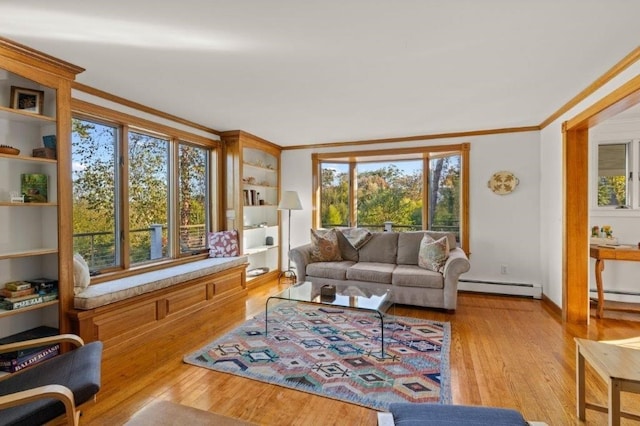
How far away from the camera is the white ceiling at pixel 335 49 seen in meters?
1.78

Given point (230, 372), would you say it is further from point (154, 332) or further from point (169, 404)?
A: point (154, 332)

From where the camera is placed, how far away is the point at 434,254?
156 inches

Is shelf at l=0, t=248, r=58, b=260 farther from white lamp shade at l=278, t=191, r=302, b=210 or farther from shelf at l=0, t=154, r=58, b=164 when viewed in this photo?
white lamp shade at l=278, t=191, r=302, b=210

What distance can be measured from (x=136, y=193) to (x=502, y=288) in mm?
4852

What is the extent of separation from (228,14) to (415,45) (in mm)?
1212

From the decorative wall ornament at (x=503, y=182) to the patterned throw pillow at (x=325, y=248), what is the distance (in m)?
2.37

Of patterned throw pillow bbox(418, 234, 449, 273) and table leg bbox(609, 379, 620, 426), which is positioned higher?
patterned throw pillow bbox(418, 234, 449, 273)

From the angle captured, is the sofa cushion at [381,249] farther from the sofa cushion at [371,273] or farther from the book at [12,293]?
the book at [12,293]

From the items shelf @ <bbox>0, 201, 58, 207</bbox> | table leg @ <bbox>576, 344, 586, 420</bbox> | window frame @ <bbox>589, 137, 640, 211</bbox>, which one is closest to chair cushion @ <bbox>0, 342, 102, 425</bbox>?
shelf @ <bbox>0, 201, 58, 207</bbox>

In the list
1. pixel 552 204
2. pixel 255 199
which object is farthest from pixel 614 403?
pixel 255 199

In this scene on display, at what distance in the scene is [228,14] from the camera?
1.81m

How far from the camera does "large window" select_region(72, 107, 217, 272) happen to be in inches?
124

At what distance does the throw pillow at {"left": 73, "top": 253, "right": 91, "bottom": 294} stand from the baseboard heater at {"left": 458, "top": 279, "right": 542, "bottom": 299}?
14.7ft

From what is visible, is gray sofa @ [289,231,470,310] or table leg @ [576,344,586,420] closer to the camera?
table leg @ [576,344,586,420]
